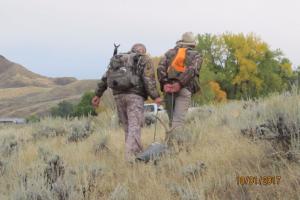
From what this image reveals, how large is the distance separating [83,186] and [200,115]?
676cm

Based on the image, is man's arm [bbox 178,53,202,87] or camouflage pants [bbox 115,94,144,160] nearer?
camouflage pants [bbox 115,94,144,160]

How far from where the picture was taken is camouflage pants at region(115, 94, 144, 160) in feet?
23.9

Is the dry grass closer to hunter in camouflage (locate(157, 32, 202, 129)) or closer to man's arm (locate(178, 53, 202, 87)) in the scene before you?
hunter in camouflage (locate(157, 32, 202, 129))

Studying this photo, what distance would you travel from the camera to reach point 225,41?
199 feet

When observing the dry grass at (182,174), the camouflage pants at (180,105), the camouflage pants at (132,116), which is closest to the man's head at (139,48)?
the camouflage pants at (132,116)

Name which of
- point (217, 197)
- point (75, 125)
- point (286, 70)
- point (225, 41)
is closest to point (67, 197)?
point (217, 197)

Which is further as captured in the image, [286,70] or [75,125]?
[286,70]

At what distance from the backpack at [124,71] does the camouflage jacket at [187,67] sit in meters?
0.87

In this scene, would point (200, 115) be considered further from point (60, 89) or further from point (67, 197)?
point (60, 89)

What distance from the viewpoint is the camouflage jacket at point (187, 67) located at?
7941 millimetres

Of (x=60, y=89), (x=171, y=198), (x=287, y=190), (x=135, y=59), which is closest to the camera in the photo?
(x=287, y=190)

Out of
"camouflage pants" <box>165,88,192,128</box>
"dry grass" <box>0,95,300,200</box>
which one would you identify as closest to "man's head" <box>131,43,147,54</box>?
"camouflage pants" <box>165,88,192,128</box>

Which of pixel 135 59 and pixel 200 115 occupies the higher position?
pixel 135 59

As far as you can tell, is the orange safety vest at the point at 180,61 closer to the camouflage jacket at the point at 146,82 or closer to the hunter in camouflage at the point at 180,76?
the hunter in camouflage at the point at 180,76
